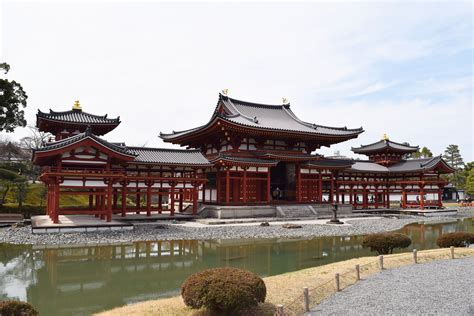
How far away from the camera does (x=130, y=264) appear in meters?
15.7

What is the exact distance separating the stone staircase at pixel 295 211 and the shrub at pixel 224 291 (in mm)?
24823

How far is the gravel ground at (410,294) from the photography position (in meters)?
8.78

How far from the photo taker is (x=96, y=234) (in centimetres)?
2159

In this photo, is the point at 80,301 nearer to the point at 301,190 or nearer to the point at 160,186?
the point at 160,186

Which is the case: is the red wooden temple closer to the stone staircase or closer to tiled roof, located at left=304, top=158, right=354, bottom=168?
tiled roof, located at left=304, top=158, right=354, bottom=168

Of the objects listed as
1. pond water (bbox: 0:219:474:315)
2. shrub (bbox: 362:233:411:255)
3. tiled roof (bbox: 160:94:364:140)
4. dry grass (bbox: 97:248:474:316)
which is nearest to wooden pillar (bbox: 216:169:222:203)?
tiled roof (bbox: 160:94:364:140)

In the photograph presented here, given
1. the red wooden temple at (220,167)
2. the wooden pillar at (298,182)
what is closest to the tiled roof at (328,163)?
the red wooden temple at (220,167)

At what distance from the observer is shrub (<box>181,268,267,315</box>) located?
26.4 ft

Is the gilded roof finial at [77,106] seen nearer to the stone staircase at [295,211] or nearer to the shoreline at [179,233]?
the shoreline at [179,233]

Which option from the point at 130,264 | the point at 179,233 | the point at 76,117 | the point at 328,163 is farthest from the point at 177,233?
the point at 328,163

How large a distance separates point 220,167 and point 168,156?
4799 mm

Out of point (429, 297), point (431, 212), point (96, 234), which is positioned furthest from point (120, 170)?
point (431, 212)

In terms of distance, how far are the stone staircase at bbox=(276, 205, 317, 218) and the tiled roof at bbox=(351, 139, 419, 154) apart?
1938 centimetres

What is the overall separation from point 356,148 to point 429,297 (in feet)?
147
